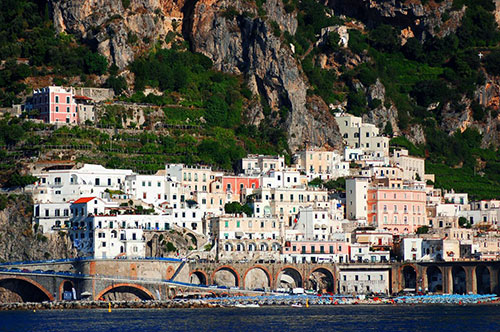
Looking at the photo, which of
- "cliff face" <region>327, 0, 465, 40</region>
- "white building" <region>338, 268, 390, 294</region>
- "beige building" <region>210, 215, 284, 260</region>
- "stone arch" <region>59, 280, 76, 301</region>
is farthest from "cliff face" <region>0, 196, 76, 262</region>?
"cliff face" <region>327, 0, 465, 40</region>

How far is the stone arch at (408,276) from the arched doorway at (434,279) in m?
1.59

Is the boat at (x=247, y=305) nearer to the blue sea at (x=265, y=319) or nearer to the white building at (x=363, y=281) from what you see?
the blue sea at (x=265, y=319)

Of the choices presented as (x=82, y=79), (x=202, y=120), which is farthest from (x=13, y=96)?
(x=202, y=120)

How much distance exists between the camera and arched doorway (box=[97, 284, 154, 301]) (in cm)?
12306

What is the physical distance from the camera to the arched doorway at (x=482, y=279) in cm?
13788

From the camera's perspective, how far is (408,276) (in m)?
139

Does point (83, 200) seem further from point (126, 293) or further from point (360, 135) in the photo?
point (360, 135)

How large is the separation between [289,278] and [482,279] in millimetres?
20978

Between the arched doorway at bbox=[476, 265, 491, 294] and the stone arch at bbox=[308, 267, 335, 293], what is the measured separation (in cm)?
1591

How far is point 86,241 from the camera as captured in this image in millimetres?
128500

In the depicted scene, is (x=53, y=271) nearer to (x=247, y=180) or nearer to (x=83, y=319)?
(x=83, y=319)

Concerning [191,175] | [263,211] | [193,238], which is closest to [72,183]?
[193,238]

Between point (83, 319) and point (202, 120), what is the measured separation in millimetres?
52879

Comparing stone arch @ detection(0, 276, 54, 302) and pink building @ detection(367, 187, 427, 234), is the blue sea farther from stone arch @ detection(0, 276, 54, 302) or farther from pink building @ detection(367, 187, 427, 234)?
pink building @ detection(367, 187, 427, 234)
